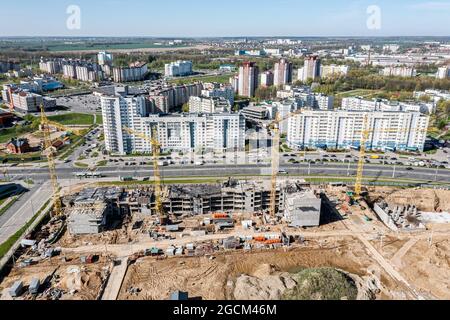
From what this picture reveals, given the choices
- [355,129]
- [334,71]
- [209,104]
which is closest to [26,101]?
[209,104]

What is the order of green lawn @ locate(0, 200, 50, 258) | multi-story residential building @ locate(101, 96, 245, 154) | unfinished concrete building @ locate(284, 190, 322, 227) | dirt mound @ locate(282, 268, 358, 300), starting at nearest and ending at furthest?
dirt mound @ locate(282, 268, 358, 300)
green lawn @ locate(0, 200, 50, 258)
unfinished concrete building @ locate(284, 190, 322, 227)
multi-story residential building @ locate(101, 96, 245, 154)

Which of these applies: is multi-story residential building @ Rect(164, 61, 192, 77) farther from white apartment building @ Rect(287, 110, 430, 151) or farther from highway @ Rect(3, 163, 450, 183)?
highway @ Rect(3, 163, 450, 183)

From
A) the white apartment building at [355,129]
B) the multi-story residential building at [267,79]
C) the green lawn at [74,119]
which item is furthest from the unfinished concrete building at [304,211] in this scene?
the multi-story residential building at [267,79]

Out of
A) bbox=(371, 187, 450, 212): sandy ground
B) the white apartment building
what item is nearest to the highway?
bbox=(371, 187, 450, 212): sandy ground

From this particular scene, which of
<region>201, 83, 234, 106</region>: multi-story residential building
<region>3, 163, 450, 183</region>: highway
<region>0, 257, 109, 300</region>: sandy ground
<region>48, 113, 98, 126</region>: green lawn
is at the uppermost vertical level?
<region>201, 83, 234, 106</region>: multi-story residential building

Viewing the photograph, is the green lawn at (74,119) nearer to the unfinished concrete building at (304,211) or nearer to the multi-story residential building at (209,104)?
the multi-story residential building at (209,104)

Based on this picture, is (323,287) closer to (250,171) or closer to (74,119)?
(250,171)
